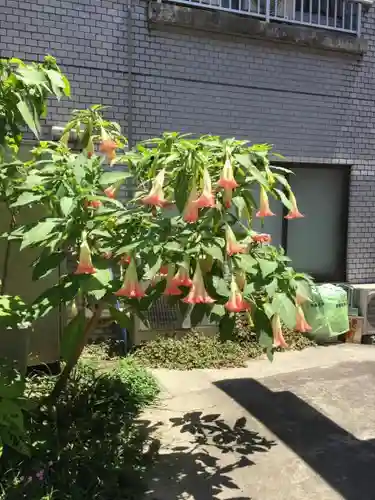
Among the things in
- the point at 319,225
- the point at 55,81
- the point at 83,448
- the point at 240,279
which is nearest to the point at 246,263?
the point at 240,279

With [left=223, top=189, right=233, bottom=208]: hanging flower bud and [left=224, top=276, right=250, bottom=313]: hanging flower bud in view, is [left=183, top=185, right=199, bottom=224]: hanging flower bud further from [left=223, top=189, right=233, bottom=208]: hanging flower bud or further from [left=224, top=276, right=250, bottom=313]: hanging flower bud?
[left=224, top=276, right=250, bottom=313]: hanging flower bud

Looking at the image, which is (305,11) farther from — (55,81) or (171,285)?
(171,285)

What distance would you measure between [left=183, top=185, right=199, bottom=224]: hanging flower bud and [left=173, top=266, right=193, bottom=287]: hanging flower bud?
0.22m

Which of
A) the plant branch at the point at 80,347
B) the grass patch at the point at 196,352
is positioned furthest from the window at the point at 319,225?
the plant branch at the point at 80,347

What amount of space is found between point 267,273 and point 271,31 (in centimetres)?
466

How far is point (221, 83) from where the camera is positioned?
625cm

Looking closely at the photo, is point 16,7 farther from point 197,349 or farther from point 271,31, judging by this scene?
point 197,349

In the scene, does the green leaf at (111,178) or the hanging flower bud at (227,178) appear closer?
the hanging flower bud at (227,178)

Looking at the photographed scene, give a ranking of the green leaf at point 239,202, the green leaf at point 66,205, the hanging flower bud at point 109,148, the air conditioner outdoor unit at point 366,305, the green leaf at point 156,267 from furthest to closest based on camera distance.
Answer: the air conditioner outdoor unit at point 366,305 < the hanging flower bud at point 109,148 < the green leaf at point 239,202 < the green leaf at point 66,205 < the green leaf at point 156,267

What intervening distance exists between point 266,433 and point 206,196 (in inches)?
90.8

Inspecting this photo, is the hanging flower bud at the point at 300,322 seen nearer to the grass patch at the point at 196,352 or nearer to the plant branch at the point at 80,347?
the plant branch at the point at 80,347

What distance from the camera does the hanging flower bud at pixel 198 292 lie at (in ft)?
7.71

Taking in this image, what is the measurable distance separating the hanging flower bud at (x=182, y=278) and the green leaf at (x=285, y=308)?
45 centimetres

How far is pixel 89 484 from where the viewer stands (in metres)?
2.96
